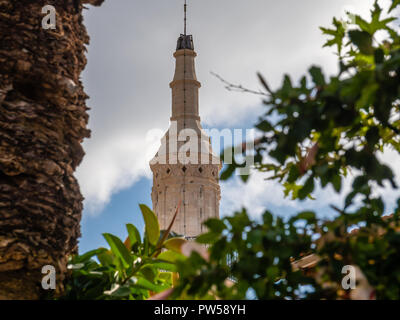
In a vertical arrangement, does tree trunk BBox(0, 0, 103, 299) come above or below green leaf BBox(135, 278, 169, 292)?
above

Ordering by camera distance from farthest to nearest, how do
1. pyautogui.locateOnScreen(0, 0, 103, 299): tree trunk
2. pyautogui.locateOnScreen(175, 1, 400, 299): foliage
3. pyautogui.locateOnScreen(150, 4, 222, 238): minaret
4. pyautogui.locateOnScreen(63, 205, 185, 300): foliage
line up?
pyautogui.locateOnScreen(150, 4, 222, 238): minaret
pyautogui.locateOnScreen(63, 205, 185, 300): foliage
pyautogui.locateOnScreen(0, 0, 103, 299): tree trunk
pyautogui.locateOnScreen(175, 1, 400, 299): foliage

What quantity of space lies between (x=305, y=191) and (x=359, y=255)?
1.08 ft

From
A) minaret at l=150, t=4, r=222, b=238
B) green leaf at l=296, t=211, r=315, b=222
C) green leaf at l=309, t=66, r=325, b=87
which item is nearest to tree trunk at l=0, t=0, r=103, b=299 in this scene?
green leaf at l=296, t=211, r=315, b=222

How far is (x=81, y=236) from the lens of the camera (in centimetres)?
197

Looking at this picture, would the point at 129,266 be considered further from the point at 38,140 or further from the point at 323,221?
the point at 323,221

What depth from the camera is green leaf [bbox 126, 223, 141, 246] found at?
203cm

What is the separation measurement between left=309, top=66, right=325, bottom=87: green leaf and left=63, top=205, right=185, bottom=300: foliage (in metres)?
0.80

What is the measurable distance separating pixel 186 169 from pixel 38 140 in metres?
15.2

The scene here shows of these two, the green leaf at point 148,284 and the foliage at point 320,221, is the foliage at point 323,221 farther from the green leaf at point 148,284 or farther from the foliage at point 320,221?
the green leaf at point 148,284

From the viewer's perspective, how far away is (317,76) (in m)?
1.35

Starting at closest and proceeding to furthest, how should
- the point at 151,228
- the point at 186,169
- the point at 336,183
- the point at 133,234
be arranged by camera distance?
the point at 336,183 → the point at 151,228 → the point at 133,234 → the point at 186,169

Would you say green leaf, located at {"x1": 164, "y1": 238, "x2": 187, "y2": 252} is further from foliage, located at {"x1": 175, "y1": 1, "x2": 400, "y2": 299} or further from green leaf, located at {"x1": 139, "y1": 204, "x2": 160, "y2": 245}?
foliage, located at {"x1": 175, "y1": 1, "x2": 400, "y2": 299}

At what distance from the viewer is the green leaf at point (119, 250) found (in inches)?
76.5

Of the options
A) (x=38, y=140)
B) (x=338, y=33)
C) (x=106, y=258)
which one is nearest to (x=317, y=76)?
(x=338, y=33)
